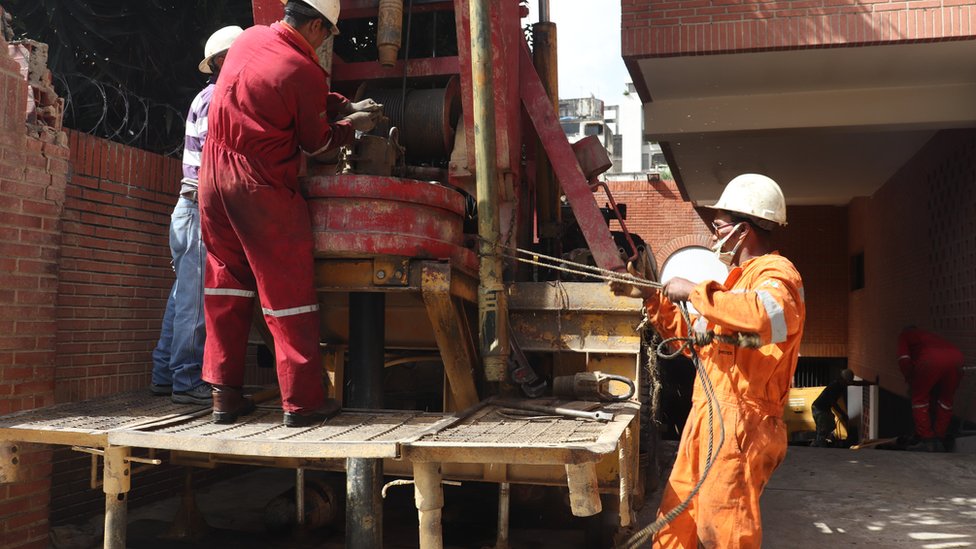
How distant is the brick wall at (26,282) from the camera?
4.54 m

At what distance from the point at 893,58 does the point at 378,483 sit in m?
6.79

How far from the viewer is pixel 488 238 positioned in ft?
14.3

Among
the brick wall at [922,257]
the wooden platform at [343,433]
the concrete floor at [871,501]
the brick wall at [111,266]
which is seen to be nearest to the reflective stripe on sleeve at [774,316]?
the wooden platform at [343,433]

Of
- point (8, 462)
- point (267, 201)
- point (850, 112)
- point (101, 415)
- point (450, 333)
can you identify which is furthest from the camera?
point (850, 112)

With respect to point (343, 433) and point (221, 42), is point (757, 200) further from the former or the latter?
point (221, 42)

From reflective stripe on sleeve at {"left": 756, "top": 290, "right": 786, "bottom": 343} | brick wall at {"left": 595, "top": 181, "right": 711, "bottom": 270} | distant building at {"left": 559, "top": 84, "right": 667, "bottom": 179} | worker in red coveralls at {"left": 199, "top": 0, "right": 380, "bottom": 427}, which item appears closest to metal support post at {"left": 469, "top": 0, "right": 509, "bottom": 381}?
worker in red coveralls at {"left": 199, "top": 0, "right": 380, "bottom": 427}

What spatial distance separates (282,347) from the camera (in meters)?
3.60

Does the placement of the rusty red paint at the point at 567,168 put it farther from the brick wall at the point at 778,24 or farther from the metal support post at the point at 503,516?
the brick wall at the point at 778,24

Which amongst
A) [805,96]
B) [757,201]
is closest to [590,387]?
[757,201]

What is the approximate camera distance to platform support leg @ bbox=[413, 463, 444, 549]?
10.5 ft

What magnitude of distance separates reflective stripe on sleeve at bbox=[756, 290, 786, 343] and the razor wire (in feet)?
17.3

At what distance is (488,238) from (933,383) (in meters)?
7.13

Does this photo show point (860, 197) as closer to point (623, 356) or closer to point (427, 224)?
point (623, 356)

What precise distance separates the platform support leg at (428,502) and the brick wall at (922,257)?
8236mm
